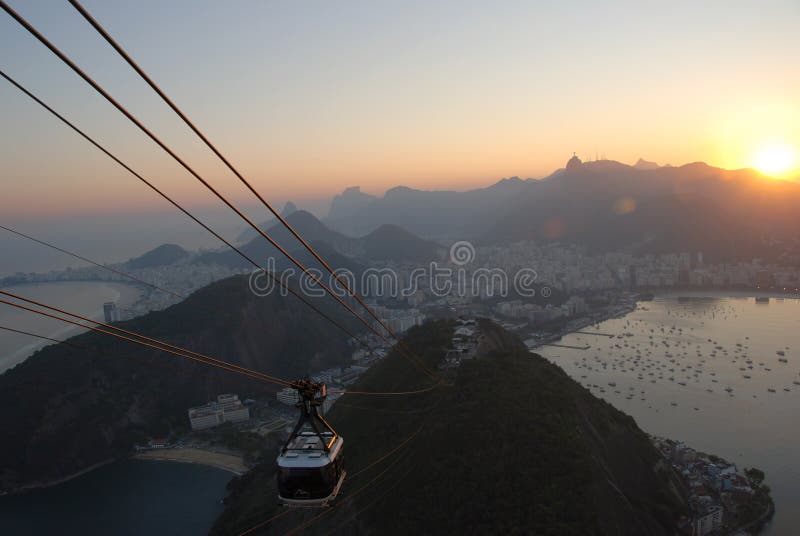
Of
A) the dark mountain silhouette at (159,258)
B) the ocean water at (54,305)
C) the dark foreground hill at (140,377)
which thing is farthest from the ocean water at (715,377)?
the dark mountain silhouette at (159,258)

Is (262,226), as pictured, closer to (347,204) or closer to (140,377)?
(347,204)

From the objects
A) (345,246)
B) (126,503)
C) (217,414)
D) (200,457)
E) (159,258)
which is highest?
(345,246)

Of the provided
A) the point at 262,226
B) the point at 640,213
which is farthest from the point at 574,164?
the point at 262,226

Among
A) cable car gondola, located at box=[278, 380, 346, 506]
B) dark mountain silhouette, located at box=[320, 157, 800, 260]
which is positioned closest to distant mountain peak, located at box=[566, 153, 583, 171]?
dark mountain silhouette, located at box=[320, 157, 800, 260]

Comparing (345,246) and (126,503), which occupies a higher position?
(345,246)

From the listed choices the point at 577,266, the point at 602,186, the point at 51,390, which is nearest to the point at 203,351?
the point at 51,390

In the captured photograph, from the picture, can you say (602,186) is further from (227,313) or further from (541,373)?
(541,373)

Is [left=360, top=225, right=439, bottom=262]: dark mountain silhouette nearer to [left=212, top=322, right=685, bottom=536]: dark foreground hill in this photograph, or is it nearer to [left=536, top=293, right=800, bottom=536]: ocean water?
[left=536, top=293, right=800, bottom=536]: ocean water
